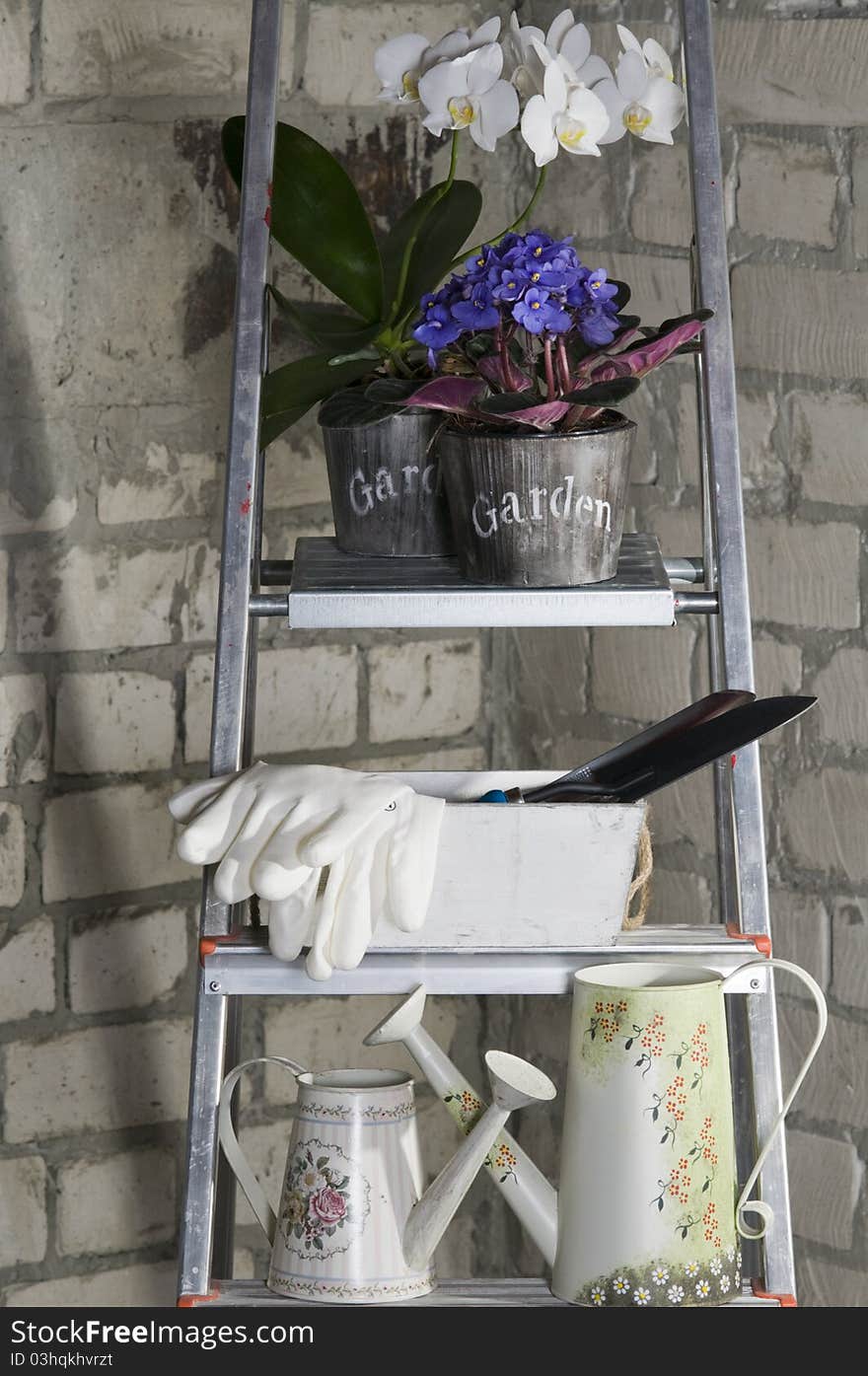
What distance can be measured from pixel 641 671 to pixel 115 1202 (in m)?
0.70

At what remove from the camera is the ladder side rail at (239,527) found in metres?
1.05

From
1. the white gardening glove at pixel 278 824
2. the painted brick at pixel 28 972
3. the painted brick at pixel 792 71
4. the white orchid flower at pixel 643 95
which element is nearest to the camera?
the white gardening glove at pixel 278 824

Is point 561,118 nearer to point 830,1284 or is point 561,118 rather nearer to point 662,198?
point 662,198

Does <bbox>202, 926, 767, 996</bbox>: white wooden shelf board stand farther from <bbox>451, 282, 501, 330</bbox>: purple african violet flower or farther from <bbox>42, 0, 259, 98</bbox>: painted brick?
<bbox>42, 0, 259, 98</bbox>: painted brick

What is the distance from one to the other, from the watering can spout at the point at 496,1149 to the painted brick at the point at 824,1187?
43 cm

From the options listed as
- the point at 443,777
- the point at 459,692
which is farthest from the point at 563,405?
the point at 459,692

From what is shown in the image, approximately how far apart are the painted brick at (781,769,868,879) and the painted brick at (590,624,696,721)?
0.54 ft

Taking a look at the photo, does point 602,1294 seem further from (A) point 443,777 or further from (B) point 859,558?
(B) point 859,558

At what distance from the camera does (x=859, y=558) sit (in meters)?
1.36

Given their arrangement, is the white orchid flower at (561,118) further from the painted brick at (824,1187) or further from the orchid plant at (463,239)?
the painted brick at (824,1187)

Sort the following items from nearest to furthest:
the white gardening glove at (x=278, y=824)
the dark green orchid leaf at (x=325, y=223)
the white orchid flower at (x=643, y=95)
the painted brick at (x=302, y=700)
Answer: the white gardening glove at (x=278, y=824)
the white orchid flower at (x=643, y=95)
the dark green orchid leaf at (x=325, y=223)
the painted brick at (x=302, y=700)

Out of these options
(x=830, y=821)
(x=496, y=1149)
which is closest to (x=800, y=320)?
(x=830, y=821)

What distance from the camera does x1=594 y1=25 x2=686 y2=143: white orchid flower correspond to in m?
1.09

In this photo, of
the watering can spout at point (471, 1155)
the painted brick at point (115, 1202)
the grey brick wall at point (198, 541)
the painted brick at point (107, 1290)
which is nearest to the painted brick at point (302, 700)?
the grey brick wall at point (198, 541)
